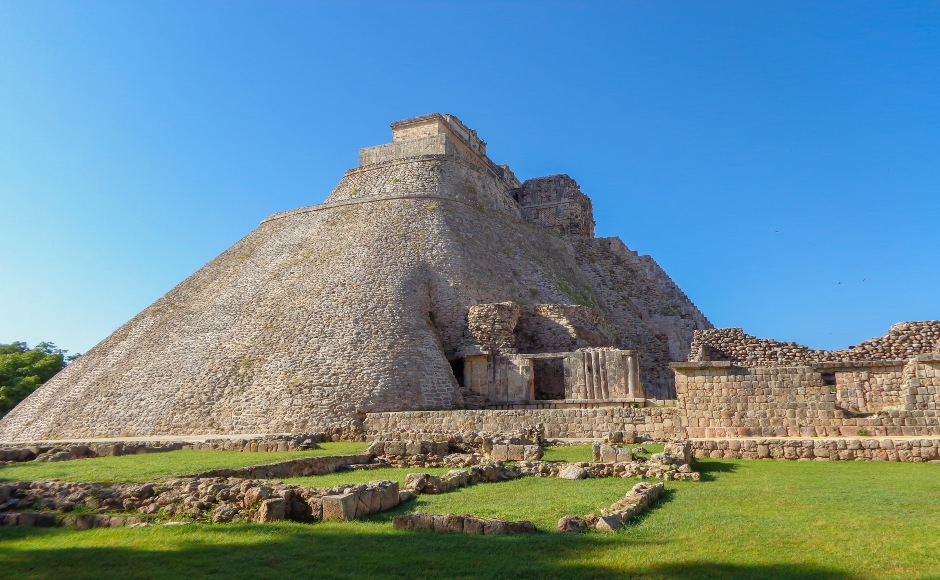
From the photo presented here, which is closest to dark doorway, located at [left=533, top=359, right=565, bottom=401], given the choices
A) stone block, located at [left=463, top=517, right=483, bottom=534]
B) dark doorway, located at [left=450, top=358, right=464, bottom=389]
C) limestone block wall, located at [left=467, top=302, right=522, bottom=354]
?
limestone block wall, located at [left=467, top=302, right=522, bottom=354]

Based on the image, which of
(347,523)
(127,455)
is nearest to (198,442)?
(127,455)

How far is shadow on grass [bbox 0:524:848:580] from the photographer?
4707 millimetres

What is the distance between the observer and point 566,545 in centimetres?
541

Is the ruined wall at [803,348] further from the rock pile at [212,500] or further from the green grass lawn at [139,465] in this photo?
the rock pile at [212,500]

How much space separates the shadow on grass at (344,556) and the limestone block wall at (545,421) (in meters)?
9.58

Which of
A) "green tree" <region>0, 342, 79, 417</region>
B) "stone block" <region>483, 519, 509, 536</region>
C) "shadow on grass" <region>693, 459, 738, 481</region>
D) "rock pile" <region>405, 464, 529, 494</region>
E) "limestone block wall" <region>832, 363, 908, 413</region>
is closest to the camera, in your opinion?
"stone block" <region>483, 519, 509, 536</region>

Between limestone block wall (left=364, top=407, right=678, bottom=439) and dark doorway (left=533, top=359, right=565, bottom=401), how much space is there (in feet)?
23.6

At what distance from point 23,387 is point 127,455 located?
21.9 metres

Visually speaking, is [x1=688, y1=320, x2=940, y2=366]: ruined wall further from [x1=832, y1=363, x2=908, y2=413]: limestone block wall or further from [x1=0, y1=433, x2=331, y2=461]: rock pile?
[x1=0, y1=433, x2=331, y2=461]: rock pile

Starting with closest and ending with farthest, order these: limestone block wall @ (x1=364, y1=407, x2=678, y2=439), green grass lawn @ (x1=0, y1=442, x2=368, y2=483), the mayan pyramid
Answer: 1. green grass lawn @ (x1=0, y1=442, x2=368, y2=483)
2. limestone block wall @ (x1=364, y1=407, x2=678, y2=439)
3. the mayan pyramid

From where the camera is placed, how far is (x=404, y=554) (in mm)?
5270

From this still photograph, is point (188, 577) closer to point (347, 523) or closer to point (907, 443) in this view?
point (347, 523)

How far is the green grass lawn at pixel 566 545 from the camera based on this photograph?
4.77 meters

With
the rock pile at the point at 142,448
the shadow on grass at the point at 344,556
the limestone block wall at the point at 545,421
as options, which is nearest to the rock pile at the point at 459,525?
the shadow on grass at the point at 344,556
